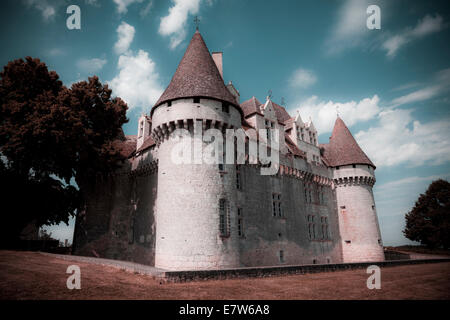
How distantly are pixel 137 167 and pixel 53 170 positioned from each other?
6.41 metres

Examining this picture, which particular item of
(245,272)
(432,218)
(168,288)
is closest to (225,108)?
(245,272)

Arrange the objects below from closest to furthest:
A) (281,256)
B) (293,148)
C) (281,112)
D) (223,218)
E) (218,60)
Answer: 1. (223,218)
2. (281,256)
3. (218,60)
4. (293,148)
5. (281,112)

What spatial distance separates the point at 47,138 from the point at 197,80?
1079 centimetres

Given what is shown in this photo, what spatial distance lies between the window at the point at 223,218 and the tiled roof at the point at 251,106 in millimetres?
9828

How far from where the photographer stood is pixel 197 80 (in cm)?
1805

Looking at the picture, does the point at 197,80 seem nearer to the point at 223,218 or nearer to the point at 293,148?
the point at 223,218

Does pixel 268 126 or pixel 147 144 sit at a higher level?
pixel 268 126

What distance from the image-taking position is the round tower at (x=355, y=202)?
27250 mm

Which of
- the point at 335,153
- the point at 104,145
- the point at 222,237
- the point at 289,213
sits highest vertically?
the point at 335,153

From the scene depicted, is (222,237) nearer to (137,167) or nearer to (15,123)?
(137,167)

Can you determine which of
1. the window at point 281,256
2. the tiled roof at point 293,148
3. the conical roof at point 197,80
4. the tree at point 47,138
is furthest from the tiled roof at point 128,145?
the window at point 281,256

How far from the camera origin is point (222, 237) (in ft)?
51.8

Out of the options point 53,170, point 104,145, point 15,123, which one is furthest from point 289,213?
point 15,123
